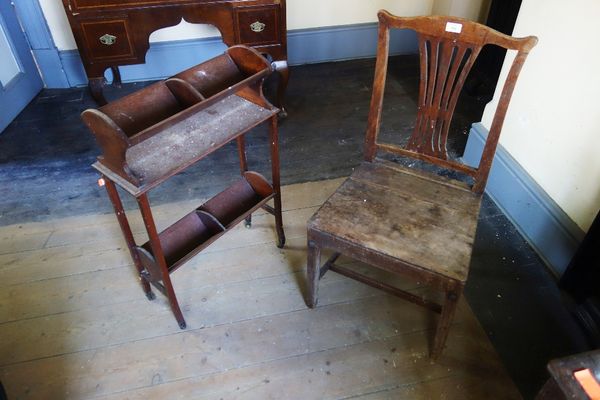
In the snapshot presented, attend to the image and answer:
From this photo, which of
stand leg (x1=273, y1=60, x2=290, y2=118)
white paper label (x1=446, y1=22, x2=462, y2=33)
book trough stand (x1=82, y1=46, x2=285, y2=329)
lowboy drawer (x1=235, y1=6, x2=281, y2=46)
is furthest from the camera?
stand leg (x1=273, y1=60, x2=290, y2=118)

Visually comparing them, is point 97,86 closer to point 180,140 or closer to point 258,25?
point 258,25

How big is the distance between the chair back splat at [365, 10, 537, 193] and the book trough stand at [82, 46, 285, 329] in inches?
14.8

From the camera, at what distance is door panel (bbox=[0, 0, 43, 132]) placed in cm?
262

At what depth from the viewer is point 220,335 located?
1532 mm

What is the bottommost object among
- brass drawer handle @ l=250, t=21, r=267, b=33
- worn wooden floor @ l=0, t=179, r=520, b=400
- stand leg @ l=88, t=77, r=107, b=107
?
worn wooden floor @ l=0, t=179, r=520, b=400

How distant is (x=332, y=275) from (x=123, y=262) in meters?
0.85

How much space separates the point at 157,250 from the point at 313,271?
51cm

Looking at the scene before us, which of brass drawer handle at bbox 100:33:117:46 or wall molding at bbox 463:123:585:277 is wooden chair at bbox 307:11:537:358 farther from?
brass drawer handle at bbox 100:33:117:46

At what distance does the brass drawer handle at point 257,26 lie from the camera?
7.50 ft

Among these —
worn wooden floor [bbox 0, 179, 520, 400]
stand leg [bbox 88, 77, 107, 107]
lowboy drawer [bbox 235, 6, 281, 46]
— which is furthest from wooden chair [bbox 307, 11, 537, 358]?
stand leg [bbox 88, 77, 107, 107]

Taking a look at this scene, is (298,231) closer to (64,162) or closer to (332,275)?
(332,275)

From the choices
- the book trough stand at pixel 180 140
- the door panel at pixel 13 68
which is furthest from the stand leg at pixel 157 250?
the door panel at pixel 13 68

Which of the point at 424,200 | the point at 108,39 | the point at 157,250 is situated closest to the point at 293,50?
the point at 108,39

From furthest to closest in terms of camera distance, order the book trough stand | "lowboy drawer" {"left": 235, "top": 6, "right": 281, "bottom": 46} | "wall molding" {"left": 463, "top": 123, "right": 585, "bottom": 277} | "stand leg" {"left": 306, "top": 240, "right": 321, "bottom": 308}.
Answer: "lowboy drawer" {"left": 235, "top": 6, "right": 281, "bottom": 46}
"wall molding" {"left": 463, "top": 123, "right": 585, "bottom": 277}
"stand leg" {"left": 306, "top": 240, "right": 321, "bottom": 308}
the book trough stand
